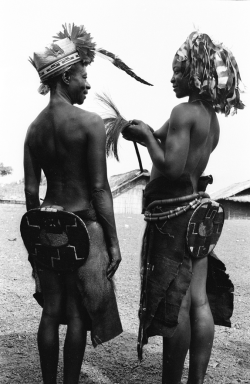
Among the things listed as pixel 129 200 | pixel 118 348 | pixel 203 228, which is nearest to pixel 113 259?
pixel 203 228

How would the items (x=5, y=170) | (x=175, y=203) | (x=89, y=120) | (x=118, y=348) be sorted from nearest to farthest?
(x=89, y=120)
(x=175, y=203)
(x=118, y=348)
(x=5, y=170)

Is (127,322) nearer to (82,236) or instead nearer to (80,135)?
(82,236)

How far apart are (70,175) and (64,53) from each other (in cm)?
67

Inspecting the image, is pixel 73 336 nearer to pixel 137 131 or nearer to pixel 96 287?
pixel 96 287

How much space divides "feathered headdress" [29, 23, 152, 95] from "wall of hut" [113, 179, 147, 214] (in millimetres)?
19995

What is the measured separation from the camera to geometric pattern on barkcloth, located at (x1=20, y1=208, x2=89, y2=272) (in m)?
2.54

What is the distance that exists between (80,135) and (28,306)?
292 centimetres

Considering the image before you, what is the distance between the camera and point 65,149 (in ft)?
8.43

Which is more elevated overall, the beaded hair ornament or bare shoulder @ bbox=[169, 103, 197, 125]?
the beaded hair ornament

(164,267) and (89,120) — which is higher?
(89,120)

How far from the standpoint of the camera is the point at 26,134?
2.73 metres

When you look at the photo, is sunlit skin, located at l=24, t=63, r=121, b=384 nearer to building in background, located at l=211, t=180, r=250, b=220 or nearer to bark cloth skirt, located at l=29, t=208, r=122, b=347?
bark cloth skirt, located at l=29, t=208, r=122, b=347

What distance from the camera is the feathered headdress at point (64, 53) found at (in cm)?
261

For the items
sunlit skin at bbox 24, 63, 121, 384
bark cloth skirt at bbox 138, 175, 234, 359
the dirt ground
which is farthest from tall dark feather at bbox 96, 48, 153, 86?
the dirt ground
